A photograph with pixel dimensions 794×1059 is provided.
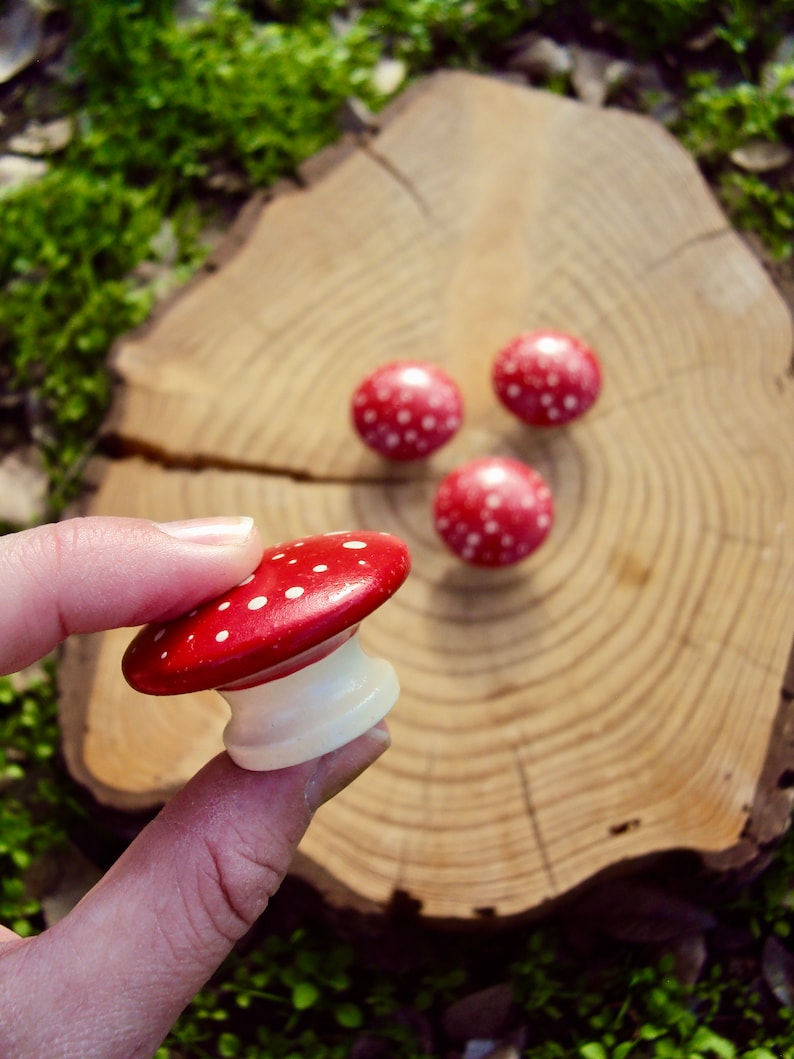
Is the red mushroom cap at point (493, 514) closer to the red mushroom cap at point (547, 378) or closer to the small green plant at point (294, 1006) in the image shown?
the red mushroom cap at point (547, 378)

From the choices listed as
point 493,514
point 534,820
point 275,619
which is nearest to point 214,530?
point 275,619

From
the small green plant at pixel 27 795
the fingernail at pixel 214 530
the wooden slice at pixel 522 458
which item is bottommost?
the small green plant at pixel 27 795

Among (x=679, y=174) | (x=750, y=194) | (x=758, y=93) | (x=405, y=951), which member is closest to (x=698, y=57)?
(x=758, y=93)

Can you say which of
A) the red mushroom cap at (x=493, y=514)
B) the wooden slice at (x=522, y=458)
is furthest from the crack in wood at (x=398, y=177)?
the red mushroom cap at (x=493, y=514)

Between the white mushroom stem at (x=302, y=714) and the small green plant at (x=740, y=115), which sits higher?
the white mushroom stem at (x=302, y=714)

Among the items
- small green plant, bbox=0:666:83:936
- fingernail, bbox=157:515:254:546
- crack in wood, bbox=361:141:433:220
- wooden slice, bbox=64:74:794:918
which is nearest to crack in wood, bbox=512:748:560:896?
wooden slice, bbox=64:74:794:918

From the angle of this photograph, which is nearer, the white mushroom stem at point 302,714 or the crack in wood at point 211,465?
the white mushroom stem at point 302,714

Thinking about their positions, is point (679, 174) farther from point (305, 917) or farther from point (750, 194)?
point (305, 917)
